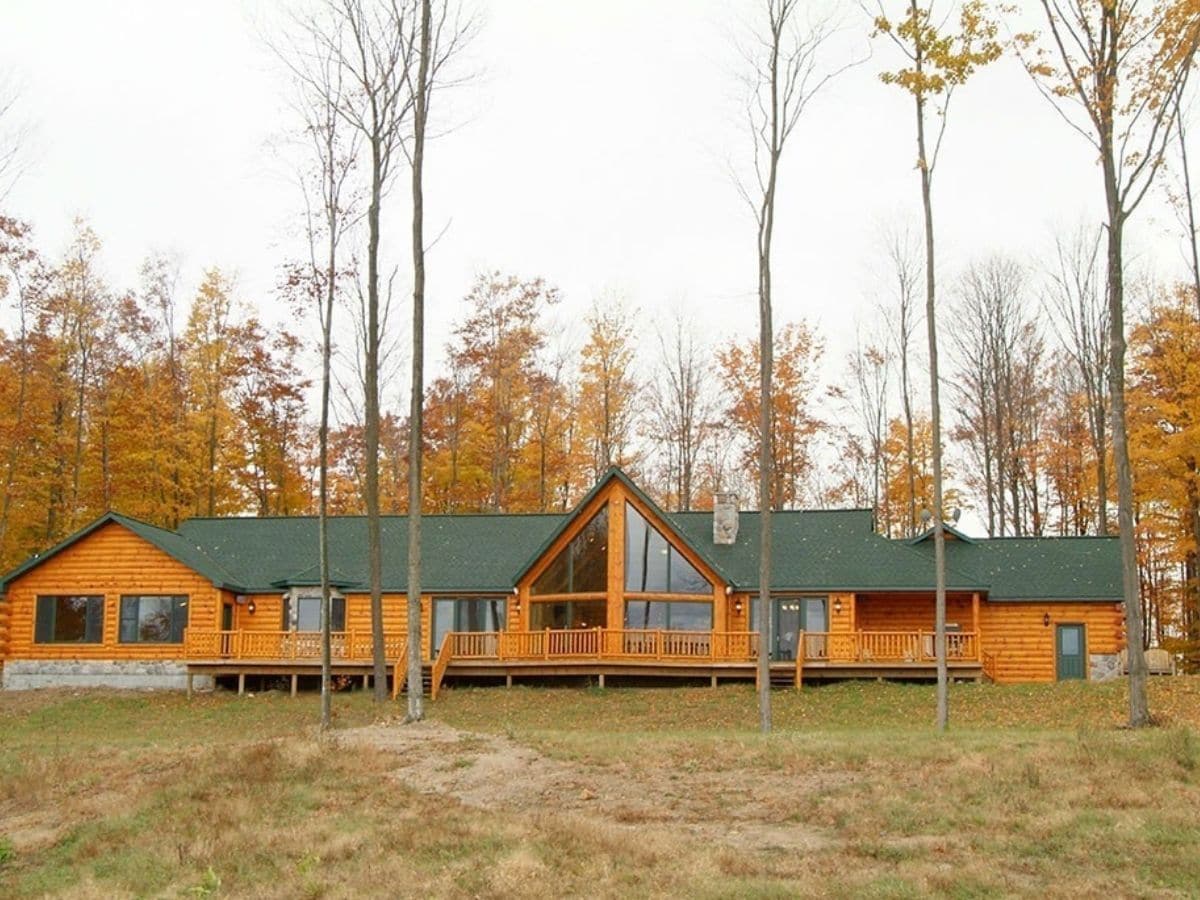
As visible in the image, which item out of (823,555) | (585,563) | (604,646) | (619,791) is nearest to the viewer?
(619,791)

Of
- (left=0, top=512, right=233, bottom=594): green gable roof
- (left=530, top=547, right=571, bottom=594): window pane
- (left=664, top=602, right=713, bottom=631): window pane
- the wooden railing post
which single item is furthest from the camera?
(left=0, top=512, right=233, bottom=594): green gable roof

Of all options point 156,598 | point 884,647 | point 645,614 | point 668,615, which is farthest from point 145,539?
point 884,647

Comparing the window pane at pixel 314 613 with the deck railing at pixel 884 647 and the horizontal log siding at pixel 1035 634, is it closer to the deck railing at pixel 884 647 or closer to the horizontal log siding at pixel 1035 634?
the deck railing at pixel 884 647

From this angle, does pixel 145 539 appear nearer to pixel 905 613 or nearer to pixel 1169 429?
pixel 905 613

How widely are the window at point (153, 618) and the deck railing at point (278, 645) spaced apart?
1258 mm

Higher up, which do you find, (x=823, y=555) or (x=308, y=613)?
(x=823, y=555)

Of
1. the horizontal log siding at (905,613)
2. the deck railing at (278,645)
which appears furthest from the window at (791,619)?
the deck railing at (278,645)

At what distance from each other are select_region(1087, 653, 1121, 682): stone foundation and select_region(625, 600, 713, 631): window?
356 inches

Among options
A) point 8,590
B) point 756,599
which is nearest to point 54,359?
point 8,590

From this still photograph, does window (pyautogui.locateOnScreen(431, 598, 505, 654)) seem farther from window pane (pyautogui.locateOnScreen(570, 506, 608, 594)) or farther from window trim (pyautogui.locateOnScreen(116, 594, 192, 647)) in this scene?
window trim (pyautogui.locateOnScreen(116, 594, 192, 647))

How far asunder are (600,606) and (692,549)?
253cm

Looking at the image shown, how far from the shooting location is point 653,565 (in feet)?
95.0

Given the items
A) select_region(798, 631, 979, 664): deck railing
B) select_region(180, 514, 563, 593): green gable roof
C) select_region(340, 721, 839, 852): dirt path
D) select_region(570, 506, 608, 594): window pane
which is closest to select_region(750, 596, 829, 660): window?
select_region(798, 631, 979, 664): deck railing

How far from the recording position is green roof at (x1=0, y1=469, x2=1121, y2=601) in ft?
95.1
